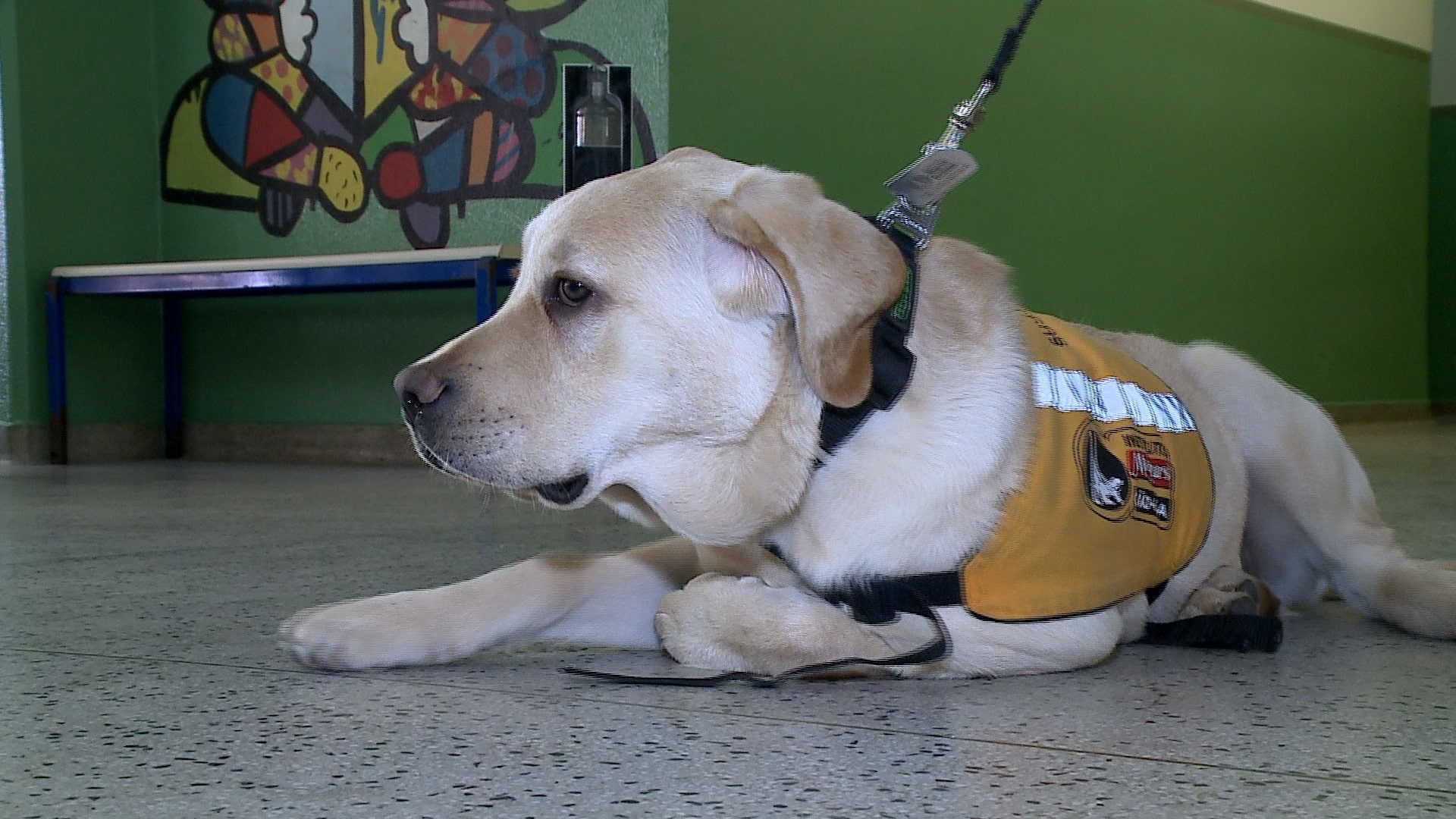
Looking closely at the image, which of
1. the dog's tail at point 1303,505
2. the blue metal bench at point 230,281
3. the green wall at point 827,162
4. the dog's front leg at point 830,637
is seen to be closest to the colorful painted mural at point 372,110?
the green wall at point 827,162

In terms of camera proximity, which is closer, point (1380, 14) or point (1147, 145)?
point (1147, 145)

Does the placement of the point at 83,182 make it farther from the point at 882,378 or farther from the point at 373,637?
the point at 882,378

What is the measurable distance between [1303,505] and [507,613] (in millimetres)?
→ 1555

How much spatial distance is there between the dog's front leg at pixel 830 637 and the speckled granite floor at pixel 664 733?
41mm

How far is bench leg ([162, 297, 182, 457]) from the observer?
8469 millimetres

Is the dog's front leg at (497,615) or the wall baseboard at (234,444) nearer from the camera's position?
the dog's front leg at (497,615)

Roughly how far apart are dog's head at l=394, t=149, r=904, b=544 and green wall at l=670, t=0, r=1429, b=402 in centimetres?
468

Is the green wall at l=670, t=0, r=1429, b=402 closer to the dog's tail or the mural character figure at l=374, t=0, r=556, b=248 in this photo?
the mural character figure at l=374, t=0, r=556, b=248

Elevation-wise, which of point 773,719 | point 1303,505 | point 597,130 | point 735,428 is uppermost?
point 597,130

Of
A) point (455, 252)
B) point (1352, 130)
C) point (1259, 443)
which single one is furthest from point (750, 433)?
point (1352, 130)

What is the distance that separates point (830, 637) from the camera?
198 centimetres

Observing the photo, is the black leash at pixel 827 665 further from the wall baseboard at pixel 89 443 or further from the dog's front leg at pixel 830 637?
the wall baseboard at pixel 89 443

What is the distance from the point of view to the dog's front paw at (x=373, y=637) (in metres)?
2.02

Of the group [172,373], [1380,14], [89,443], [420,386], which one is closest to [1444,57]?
[1380,14]
